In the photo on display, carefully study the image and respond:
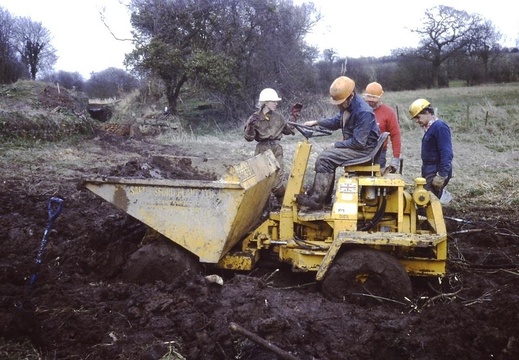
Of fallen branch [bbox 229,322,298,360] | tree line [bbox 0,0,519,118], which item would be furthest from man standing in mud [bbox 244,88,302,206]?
tree line [bbox 0,0,519,118]

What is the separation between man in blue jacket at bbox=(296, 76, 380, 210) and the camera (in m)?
5.34

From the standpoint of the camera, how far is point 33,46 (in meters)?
38.1

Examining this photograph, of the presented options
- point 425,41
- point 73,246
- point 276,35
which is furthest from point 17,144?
point 425,41

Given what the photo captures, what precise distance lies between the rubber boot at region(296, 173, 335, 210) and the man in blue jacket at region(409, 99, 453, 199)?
54.7 inches

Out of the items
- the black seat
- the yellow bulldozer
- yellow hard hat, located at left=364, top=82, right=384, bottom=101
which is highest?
yellow hard hat, located at left=364, top=82, right=384, bottom=101

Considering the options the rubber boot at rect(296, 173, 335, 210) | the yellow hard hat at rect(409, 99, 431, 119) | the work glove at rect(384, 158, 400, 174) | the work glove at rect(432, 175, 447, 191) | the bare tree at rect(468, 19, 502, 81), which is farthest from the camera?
the bare tree at rect(468, 19, 502, 81)

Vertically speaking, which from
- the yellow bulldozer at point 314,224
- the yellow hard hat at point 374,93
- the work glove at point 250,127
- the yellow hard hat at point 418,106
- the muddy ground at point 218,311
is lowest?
the muddy ground at point 218,311

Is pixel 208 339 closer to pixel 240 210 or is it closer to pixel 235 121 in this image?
pixel 240 210

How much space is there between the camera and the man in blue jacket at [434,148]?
6.04 m

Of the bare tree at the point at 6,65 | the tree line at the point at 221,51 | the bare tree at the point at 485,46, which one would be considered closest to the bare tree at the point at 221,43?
the tree line at the point at 221,51

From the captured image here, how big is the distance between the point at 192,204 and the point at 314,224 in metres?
1.32

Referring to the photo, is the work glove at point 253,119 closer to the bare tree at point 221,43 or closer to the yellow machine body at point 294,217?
the yellow machine body at point 294,217

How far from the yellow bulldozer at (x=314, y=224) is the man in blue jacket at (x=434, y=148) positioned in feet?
2.32

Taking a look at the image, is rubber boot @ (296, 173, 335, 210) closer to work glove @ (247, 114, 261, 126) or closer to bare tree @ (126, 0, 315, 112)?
work glove @ (247, 114, 261, 126)
